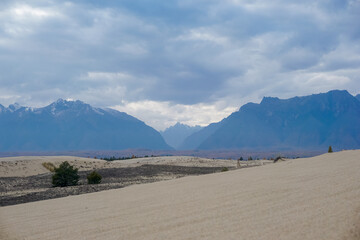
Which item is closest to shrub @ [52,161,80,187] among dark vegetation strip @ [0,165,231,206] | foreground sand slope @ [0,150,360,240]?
dark vegetation strip @ [0,165,231,206]

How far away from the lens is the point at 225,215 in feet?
27.2

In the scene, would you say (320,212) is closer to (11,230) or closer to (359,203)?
(359,203)

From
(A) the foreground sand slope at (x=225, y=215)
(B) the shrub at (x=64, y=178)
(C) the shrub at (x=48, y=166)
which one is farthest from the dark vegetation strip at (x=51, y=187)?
(C) the shrub at (x=48, y=166)

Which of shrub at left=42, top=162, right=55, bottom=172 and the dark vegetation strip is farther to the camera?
shrub at left=42, top=162, right=55, bottom=172

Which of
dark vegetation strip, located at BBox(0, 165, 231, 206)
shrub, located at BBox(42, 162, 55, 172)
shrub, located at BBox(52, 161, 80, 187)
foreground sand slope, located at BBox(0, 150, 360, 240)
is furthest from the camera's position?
shrub, located at BBox(42, 162, 55, 172)

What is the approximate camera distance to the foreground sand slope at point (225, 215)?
6.64 meters

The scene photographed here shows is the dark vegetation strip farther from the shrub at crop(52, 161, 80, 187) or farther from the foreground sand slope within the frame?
the foreground sand slope

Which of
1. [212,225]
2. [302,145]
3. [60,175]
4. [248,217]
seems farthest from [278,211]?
[302,145]

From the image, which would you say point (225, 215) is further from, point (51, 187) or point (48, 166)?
point (48, 166)

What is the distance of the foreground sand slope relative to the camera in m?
6.64

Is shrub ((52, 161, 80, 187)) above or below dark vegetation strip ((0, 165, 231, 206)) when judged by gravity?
above

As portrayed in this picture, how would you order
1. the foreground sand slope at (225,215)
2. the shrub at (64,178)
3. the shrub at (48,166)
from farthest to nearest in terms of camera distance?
the shrub at (48,166) < the shrub at (64,178) < the foreground sand slope at (225,215)

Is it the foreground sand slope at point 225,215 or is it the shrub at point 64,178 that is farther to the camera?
the shrub at point 64,178

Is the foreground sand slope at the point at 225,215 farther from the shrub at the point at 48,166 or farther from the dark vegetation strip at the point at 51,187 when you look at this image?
the shrub at the point at 48,166
